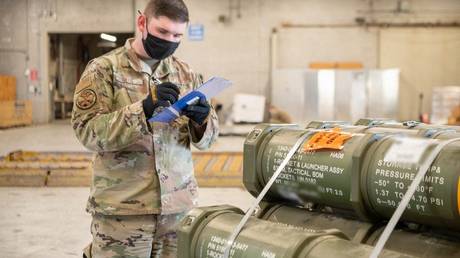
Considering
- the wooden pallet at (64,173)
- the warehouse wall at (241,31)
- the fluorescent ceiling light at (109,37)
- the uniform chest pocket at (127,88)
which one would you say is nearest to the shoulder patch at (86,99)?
the uniform chest pocket at (127,88)

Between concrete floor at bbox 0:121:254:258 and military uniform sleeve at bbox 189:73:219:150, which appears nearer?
military uniform sleeve at bbox 189:73:219:150

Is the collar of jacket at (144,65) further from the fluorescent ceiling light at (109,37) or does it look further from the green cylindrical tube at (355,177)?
the fluorescent ceiling light at (109,37)

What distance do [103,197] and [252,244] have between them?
1.02m

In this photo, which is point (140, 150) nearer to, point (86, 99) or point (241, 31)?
point (86, 99)

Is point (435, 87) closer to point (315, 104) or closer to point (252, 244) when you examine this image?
point (315, 104)

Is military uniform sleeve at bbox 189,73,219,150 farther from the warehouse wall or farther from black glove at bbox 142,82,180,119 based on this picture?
the warehouse wall

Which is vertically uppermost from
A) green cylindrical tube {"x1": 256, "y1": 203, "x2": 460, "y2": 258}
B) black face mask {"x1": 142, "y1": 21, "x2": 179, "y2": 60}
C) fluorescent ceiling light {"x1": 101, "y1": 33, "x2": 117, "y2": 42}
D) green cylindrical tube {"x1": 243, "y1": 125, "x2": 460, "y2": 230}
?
fluorescent ceiling light {"x1": 101, "y1": 33, "x2": 117, "y2": 42}

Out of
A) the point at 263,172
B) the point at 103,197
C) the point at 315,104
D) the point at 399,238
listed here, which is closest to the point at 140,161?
the point at 103,197

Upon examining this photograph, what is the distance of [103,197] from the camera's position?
8.77ft

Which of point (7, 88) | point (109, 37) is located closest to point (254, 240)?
point (7, 88)

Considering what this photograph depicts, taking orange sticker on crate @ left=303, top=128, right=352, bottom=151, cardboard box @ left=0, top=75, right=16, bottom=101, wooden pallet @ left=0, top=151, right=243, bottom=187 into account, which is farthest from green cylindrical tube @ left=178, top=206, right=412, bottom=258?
cardboard box @ left=0, top=75, right=16, bottom=101

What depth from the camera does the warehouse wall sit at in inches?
697

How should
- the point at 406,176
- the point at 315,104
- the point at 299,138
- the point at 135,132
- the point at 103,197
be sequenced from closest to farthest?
the point at 406,176 → the point at 299,138 → the point at 135,132 → the point at 103,197 → the point at 315,104

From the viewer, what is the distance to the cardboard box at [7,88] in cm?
1741
